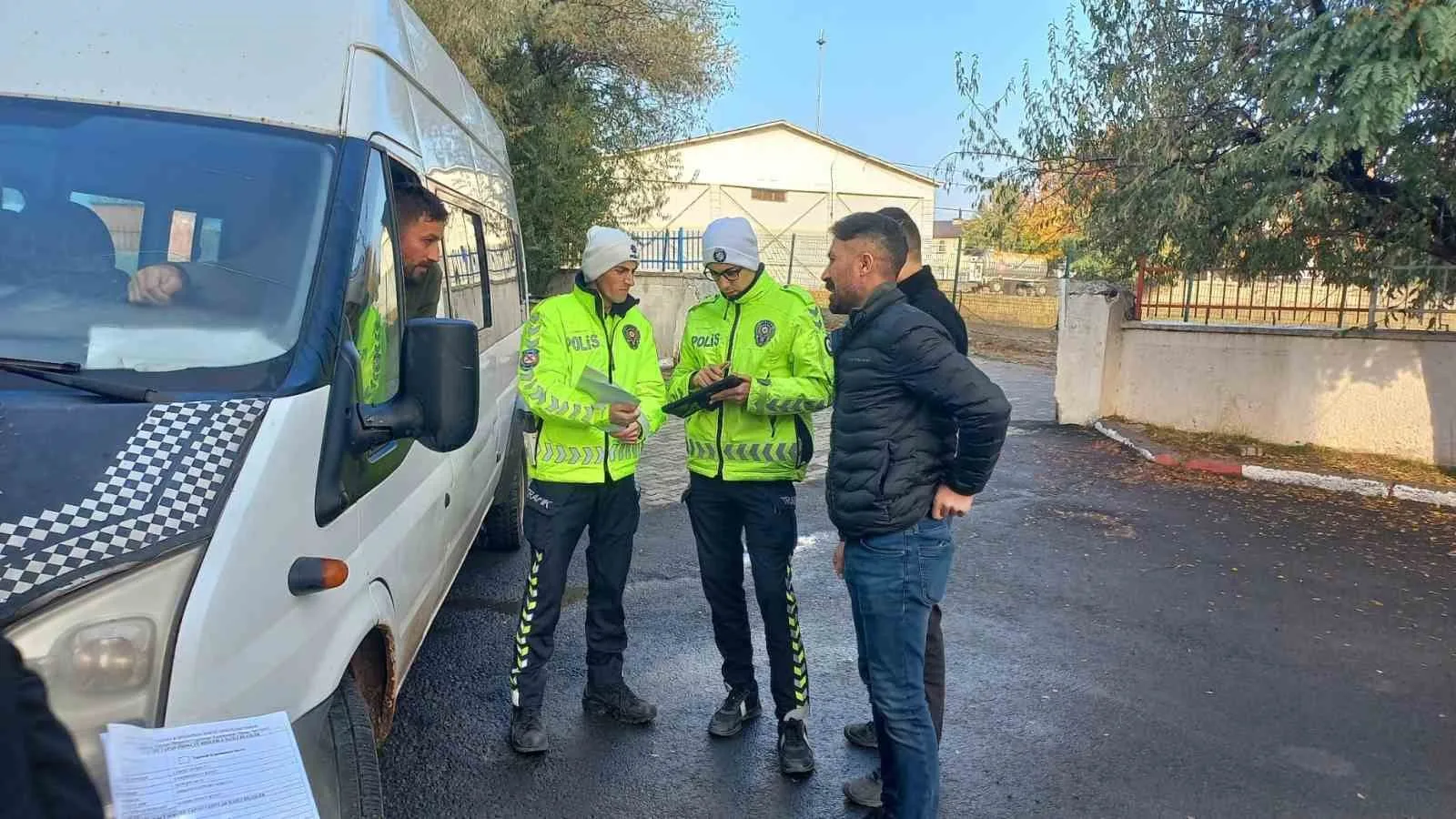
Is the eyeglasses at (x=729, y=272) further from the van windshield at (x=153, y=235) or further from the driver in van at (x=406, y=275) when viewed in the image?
the van windshield at (x=153, y=235)

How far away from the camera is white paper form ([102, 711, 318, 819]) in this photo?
5.19 feet

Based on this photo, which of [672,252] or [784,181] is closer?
[672,252]

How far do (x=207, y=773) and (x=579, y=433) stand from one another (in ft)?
6.25

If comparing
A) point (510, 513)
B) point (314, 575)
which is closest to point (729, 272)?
point (314, 575)

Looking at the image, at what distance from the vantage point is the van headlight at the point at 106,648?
62.3 inches

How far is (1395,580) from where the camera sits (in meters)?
5.65

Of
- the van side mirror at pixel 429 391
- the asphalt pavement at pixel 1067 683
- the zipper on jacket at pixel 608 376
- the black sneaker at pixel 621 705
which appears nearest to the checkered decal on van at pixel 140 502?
the van side mirror at pixel 429 391

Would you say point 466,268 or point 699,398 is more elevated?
point 466,268

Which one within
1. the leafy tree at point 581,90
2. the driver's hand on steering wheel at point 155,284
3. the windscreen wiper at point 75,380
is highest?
the leafy tree at point 581,90

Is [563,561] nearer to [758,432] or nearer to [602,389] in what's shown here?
[602,389]

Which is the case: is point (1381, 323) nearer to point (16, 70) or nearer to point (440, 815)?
point (440, 815)

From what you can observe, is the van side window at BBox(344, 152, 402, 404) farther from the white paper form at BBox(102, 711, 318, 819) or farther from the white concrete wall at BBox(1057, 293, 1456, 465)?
the white concrete wall at BBox(1057, 293, 1456, 465)

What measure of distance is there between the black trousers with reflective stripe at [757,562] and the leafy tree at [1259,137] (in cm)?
456

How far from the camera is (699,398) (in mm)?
3381
